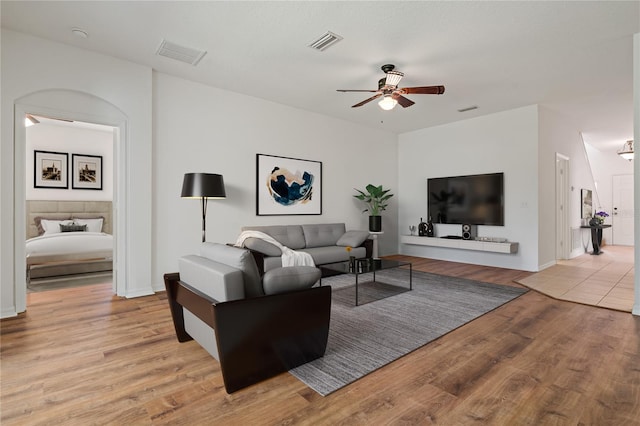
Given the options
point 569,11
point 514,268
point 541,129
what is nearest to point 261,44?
point 569,11

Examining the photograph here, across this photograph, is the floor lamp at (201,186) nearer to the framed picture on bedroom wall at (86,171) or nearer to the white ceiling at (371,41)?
the white ceiling at (371,41)

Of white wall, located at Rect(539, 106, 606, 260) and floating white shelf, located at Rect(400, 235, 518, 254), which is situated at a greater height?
white wall, located at Rect(539, 106, 606, 260)

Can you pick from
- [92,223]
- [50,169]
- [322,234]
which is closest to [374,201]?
[322,234]

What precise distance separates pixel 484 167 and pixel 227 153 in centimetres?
481

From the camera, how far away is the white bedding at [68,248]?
480 centimetres

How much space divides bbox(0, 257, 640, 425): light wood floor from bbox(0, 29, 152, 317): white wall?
3.06ft

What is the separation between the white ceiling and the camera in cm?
288

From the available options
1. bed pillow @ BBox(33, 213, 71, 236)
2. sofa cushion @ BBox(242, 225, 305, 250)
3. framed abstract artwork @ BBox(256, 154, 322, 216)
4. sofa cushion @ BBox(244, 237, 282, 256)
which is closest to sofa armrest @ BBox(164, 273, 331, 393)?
sofa cushion @ BBox(244, 237, 282, 256)

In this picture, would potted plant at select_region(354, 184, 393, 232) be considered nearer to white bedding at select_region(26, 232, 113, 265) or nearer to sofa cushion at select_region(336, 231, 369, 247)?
sofa cushion at select_region(336, 231, 369, 247)

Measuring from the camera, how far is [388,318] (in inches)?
125

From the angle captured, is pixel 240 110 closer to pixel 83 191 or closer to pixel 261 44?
pixel 261 44

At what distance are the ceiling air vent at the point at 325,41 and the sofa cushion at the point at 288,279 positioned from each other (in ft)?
8.08

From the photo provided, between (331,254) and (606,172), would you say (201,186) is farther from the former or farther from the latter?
(606,172)

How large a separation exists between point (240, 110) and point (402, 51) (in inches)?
104
